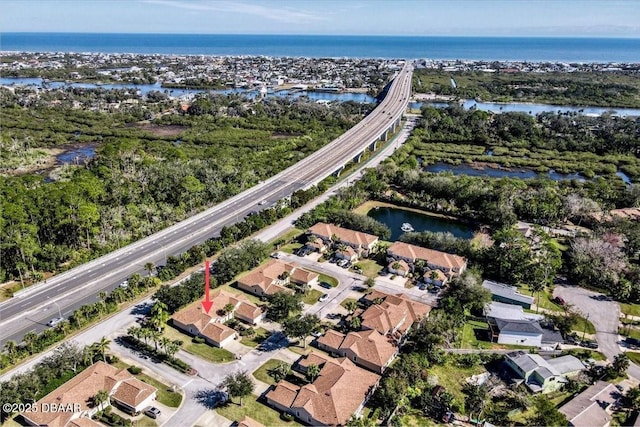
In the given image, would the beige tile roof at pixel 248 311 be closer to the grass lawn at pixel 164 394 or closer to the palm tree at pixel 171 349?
the palm tree at pixel 171 349

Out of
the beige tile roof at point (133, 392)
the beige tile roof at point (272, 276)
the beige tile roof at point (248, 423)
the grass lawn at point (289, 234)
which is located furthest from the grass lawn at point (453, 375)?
the grass lawn at point (289, 234)

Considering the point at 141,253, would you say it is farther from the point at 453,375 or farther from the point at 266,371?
the point at 453,375

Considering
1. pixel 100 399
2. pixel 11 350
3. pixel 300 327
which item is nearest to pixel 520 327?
pixel 300 327

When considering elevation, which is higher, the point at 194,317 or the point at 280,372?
the point at 194,317

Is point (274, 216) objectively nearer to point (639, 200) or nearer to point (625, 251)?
point (625, 251)

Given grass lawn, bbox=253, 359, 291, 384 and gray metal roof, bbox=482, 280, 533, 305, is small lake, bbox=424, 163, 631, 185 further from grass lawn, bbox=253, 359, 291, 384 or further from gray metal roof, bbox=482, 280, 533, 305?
grass lawn, bbox=253, 359, 291, 384

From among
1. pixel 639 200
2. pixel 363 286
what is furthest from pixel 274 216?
pixel 639 200
